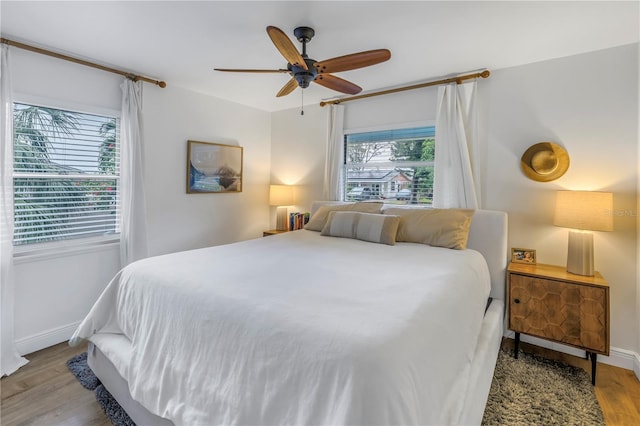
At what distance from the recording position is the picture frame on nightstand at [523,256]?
105 inches

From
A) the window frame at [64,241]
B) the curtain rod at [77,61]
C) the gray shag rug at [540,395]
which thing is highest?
the curtain rod at [77,61]

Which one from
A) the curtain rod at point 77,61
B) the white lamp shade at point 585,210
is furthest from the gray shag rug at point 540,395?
the curtain rod at point 77,61

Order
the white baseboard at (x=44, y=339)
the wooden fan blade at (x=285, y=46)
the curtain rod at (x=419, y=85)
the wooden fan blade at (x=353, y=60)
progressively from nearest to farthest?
the wooden fan blade at (x=285, y=46) → the wooden fan blade at (x=353, y=60) → the white baseboard at (x=44, y=339) → the curtain rod at (x=419, y=85)

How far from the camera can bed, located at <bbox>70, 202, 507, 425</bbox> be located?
0.96 m

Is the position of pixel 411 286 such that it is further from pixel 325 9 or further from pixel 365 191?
pixel 365 191

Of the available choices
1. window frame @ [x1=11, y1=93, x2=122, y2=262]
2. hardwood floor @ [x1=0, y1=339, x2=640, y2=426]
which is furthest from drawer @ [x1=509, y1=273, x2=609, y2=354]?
window frame @ [x1=11, y1=93, x2=122, y2=262]

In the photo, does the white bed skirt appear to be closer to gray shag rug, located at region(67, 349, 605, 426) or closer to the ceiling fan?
gray shag rug, located at region(67, 349, 605, 426)

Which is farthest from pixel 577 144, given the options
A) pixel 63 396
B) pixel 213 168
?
pixel 63 396

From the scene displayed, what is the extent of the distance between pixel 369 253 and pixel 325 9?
1693 mm

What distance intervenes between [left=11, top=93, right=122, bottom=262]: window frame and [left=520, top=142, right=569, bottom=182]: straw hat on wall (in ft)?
12.9

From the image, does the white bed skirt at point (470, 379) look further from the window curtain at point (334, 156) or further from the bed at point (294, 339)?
the window curtain at point (334, 156)

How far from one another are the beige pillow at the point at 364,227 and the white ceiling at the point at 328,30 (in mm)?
1426

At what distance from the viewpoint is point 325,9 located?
193 centimetres

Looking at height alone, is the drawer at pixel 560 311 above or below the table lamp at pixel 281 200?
below
